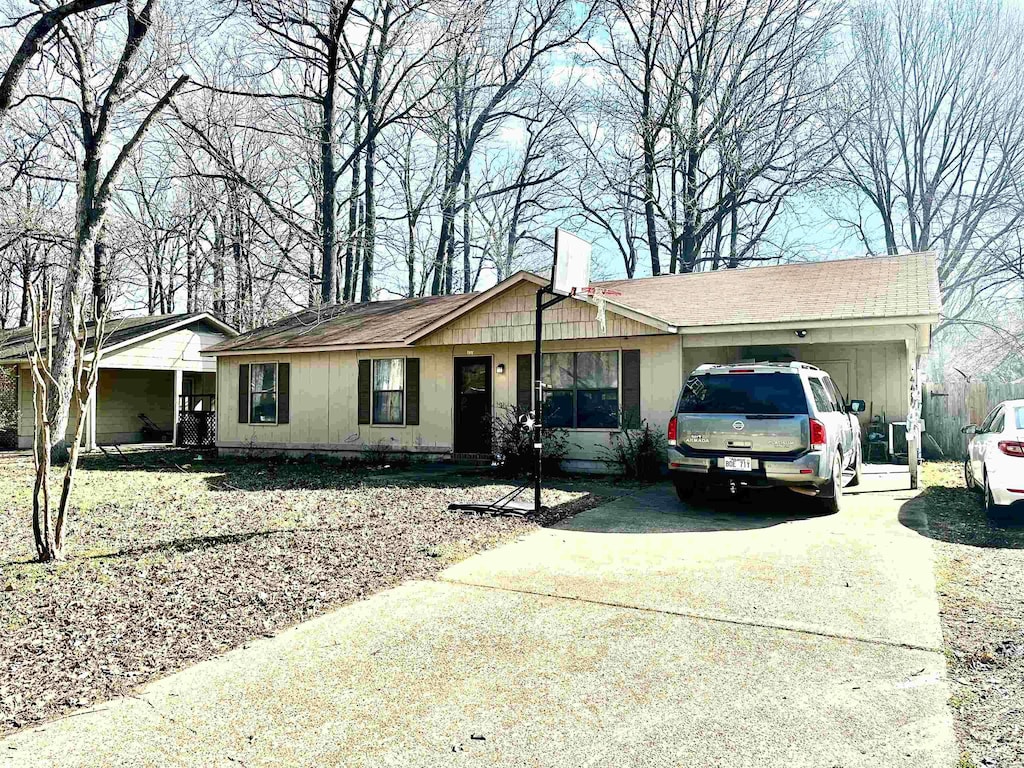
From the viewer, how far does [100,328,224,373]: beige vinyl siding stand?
61.9ft

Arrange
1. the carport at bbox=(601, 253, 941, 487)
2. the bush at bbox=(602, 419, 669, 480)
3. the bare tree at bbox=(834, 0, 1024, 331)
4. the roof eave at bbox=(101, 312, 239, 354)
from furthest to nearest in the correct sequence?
the bare tree at bbox=(834, 0, 1024, 331)
the roof eave at bbox=(101, 312, 239, 354)
the bush at bbox=(602, 419, 669, 480)
the carport at bbox=(601, 253, 941, 487)

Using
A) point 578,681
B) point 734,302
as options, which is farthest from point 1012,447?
point 578,681

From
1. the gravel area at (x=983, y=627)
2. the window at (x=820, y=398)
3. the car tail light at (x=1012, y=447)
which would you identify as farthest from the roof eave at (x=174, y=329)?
the car tail light at (x=1012, y=447)

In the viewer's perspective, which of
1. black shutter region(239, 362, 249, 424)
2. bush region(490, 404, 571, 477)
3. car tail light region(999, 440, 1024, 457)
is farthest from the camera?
black shutter region(239, 362, 249, 424)

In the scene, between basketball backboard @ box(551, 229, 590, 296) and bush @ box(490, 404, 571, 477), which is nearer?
basketball backboard @ box(551, 229, 590, 296)

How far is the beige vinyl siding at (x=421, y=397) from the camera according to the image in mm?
11688

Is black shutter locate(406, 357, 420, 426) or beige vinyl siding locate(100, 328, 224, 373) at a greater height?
beige vinyl siding locate(100, 328, 224, 373)

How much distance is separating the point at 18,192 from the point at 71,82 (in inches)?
339

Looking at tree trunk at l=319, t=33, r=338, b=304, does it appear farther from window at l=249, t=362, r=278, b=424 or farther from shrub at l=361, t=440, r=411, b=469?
shrub at l=361, t=440, r=411, b=469

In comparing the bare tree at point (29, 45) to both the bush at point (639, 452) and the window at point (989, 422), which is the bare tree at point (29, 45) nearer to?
the bush at point (639, 452)

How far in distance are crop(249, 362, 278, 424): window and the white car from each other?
1369 centimetres

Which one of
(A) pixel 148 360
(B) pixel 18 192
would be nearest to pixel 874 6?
(A) pixel 148 360

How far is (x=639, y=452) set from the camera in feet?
36.9

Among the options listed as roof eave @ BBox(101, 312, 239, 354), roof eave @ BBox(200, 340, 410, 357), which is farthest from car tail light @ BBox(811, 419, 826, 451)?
roof eave @ BBox(101, 312, 239, 354)
